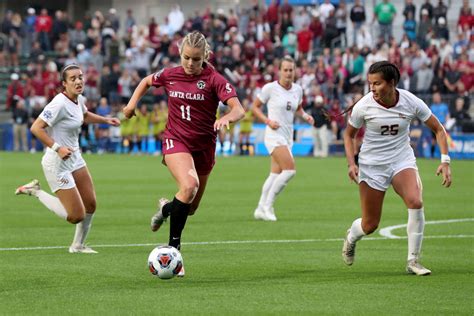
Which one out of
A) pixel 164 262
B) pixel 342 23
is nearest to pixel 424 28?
pixel 342 23

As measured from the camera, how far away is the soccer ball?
11.0 m

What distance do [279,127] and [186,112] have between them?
6.98 metres

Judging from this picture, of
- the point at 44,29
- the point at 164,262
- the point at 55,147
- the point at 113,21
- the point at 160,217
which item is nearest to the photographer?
the point at 164,262

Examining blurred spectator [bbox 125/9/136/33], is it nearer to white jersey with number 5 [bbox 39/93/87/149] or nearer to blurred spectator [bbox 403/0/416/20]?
blurred spectator [bbox 403/0/416/20]

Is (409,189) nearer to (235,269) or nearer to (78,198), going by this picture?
(235,269)

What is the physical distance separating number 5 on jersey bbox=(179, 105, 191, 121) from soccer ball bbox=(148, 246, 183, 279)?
1624mm

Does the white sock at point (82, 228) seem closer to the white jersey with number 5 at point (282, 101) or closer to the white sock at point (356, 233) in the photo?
the white sock at point (356, 233)

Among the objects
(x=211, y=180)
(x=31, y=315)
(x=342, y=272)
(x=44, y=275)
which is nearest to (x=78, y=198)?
(x=44, y=275)

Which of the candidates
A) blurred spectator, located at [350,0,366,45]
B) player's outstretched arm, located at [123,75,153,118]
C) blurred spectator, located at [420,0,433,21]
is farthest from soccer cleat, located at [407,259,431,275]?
blurred spectator, located at [350,0,366,45]

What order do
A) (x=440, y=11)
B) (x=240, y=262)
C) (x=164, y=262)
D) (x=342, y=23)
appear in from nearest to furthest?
(x=164, y=262), (x=240, y=262), (x=440, y=11), (x=342, y=23)

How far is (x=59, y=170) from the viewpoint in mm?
13305

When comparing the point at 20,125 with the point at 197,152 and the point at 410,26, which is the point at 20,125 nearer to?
the point at 410,26

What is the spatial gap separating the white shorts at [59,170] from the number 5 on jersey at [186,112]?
194cm

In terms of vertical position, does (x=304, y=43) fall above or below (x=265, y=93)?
below
